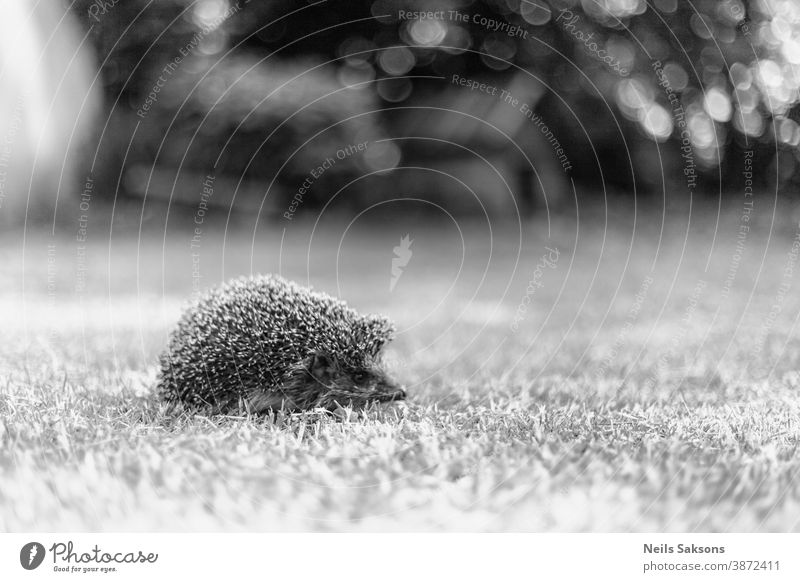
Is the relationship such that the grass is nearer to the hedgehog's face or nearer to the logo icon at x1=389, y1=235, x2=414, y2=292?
the hedgehog's face

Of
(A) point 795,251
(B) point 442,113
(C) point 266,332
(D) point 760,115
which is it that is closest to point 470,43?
(B) point 442,113

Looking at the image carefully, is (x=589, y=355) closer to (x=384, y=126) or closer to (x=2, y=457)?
(x=2, y=457)
